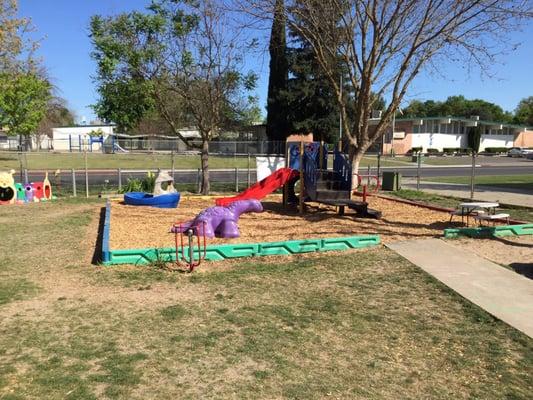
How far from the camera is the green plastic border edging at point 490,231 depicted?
960 centimetres

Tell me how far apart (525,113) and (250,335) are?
399ft

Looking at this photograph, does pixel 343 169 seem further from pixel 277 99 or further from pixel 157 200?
pixel 277 99

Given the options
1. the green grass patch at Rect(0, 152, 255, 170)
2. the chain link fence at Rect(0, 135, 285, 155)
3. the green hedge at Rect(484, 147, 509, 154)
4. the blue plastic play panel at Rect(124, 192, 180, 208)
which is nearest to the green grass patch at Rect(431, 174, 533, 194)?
the chain link fence at Rect(0, 135, 285, 155)

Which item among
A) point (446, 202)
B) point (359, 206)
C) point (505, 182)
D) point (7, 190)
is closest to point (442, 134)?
point (505, 182)

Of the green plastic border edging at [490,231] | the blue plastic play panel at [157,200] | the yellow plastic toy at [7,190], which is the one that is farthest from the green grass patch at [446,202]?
the yellow plastic toy at [7,190]

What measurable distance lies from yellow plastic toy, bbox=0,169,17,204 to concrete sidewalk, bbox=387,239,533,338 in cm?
1206

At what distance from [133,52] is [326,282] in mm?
12382

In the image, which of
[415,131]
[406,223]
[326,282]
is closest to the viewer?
[326,282]

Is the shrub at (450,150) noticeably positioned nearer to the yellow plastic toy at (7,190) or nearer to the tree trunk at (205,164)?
the tree trunk at (205,164)

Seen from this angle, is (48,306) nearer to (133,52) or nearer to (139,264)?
(139,264)

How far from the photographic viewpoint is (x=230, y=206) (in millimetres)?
12062

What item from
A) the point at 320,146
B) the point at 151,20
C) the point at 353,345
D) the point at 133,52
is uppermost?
the point at 151,20

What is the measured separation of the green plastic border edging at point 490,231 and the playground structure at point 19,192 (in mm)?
12727

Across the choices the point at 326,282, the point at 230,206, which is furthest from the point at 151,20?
the point at 326,282
